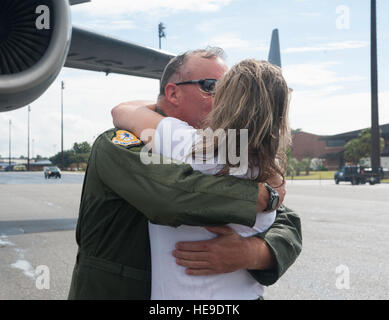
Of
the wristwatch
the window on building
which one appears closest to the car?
the wristwatch

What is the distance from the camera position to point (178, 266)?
1.34 meters

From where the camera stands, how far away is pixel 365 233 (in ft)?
25.0

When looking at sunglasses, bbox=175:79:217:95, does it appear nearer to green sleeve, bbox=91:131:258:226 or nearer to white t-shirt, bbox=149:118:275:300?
white t-shirt, bbox=149:118:275:300

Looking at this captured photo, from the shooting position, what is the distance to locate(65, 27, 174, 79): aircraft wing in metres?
6.33

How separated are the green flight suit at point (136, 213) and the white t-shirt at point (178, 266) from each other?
0.04 m

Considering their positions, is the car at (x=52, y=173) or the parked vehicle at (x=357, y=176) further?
the car at (x=52, y=173)

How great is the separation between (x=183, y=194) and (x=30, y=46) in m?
2.45

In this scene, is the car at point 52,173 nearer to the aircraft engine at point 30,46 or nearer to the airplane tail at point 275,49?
the airplane tail at point 275,49

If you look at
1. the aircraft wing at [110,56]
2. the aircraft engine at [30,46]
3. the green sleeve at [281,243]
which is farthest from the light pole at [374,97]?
the green sleeve at [281,243]

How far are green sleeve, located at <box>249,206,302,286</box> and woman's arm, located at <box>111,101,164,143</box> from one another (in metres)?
0.49

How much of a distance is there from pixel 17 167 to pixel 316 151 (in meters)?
48.8

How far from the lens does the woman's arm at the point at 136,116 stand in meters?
1.49
